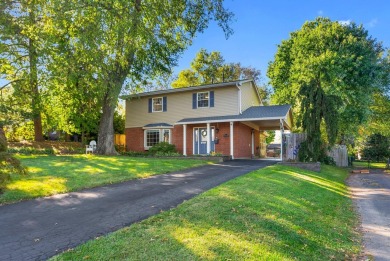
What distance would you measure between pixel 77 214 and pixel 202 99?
17.2m

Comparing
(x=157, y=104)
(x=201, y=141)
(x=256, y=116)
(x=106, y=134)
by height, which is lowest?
(x=201, y=141)

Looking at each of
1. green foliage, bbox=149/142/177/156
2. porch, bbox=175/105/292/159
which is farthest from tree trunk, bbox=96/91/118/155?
porch, bbox=175/105/292/159

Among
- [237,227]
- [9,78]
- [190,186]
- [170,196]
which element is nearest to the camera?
[237,227]

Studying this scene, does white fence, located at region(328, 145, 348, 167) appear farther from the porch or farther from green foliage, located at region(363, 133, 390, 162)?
green foliage, located at region(363, 133, 390, 162)

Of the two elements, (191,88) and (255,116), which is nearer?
(255,116)

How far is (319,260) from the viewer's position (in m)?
4.09

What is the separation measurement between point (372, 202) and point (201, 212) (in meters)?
6.27

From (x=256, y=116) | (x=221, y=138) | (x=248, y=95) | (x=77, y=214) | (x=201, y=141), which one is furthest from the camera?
(x=248, y=95)

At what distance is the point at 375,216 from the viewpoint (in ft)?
22.8

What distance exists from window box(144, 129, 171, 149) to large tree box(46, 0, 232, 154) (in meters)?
4.35

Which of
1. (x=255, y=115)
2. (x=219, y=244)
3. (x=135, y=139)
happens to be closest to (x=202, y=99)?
(x=255, y=115)

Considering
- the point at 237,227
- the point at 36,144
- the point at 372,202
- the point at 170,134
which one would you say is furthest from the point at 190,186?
the point at 36,144

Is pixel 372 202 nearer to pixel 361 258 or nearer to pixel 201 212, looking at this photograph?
pixel 361 258

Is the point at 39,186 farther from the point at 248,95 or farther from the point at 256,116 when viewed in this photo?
the point at 248,95
